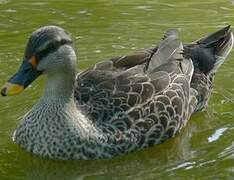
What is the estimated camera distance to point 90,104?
834 cm

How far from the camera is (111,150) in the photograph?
26.9 ft

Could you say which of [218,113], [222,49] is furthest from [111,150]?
[222,49]

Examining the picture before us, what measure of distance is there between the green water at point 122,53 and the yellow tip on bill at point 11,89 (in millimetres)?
739

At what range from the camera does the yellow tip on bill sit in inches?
308

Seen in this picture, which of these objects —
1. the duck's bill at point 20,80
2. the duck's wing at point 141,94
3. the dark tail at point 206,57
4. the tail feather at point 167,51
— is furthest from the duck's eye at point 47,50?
the dark tail at point 206,57

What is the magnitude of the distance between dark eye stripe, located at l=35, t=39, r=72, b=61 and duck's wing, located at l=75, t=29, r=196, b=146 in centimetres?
60

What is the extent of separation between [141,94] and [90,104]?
1.62 ft

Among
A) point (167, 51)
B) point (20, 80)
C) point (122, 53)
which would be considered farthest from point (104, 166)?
point (122, 53)

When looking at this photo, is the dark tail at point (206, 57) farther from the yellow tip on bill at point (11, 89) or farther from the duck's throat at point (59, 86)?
the yellow tip on bill at point (11, 89)

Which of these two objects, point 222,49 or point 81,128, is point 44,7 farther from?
point 81,128

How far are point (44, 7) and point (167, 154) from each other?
4.82 m

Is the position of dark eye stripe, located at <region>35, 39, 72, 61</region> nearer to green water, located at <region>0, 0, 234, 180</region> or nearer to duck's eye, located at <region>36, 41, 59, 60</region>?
duck's eye, located at <region>36, 41, 59, 60</region>

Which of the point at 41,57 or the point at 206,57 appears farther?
the point at 206,57

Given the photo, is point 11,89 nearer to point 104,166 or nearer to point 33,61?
point 33,61
